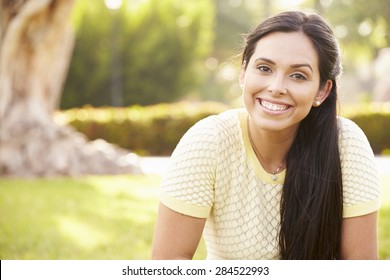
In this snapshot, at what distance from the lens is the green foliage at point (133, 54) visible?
68.4 ft

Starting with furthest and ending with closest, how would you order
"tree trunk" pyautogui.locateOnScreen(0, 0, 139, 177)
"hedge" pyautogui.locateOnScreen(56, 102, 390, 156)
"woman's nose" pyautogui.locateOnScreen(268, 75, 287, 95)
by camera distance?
1. "hedge" pyautogui.locateOnScreen(56, 102, 390, 156)
2. "tree trunk" pyautogui.locateOnScreen(0, 0, 139, 177)
3. "woman's nose" pyautogui.locateOnScreen(268, 75, 287, 95)

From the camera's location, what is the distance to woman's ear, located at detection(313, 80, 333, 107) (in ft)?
8.05

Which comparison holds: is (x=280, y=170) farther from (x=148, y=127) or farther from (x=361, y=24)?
(x=361, y=24)

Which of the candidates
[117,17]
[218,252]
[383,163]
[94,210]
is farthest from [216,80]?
[218,252]

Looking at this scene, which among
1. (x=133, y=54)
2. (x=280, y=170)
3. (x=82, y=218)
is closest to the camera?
(x=280, y=170)

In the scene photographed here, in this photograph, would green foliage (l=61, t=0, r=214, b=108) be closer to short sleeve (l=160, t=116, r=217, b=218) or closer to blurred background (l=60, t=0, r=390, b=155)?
blurred background (l=60, t=0, r=390, b=155)

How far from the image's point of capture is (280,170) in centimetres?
253

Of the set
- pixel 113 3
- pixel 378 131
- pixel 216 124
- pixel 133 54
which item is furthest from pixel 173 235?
pixel 133 54

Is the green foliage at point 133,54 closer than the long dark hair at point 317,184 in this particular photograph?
No

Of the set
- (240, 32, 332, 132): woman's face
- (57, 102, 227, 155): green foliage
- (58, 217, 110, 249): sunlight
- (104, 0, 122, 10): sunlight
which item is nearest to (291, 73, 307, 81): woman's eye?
(240, 32, 332, 132): woman's face

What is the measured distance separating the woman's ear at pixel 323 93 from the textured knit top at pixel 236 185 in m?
0.12

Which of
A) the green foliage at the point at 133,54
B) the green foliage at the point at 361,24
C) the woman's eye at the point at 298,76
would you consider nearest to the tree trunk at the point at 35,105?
the green foliage at the point at 361,24

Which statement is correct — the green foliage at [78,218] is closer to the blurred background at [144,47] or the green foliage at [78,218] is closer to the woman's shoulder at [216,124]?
the woman's shoulder at [216,124]

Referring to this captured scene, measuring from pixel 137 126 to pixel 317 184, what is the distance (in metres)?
10.9
